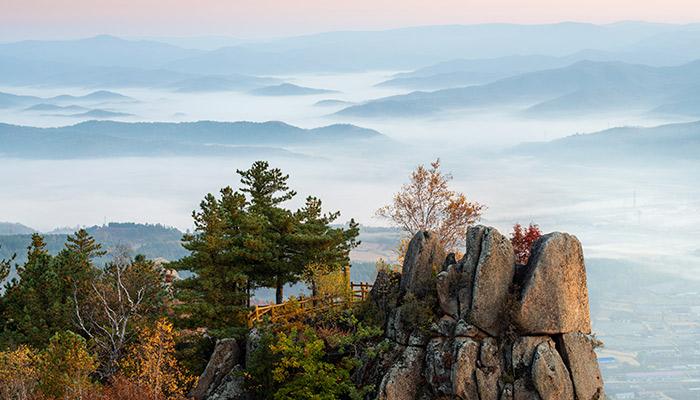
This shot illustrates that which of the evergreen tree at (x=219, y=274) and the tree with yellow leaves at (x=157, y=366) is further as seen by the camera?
the evergreen tree at (x=219, y=274)

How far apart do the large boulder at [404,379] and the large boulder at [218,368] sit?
10.5 metres

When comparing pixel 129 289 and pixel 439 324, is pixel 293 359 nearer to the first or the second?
pixel 439 324

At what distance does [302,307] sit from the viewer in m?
40.4

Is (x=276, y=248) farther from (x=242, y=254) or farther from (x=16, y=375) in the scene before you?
(x=16, y=375)

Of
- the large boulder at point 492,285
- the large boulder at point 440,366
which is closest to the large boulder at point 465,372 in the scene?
the large boulder at point 440,366

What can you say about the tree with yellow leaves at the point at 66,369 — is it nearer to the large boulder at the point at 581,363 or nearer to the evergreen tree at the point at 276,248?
the evergreen tree at the point at 276,248

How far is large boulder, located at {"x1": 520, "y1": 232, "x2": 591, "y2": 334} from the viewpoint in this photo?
1257 inches

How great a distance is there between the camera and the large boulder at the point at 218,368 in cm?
3931

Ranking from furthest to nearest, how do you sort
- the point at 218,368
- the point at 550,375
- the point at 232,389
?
the point at 218,368
the point at 232,389
the point at 550,375

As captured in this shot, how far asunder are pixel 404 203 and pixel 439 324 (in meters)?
18.4

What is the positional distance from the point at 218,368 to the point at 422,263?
13.4 m

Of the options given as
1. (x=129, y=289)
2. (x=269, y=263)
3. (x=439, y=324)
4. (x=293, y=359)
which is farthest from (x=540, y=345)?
(x=129, y=289)

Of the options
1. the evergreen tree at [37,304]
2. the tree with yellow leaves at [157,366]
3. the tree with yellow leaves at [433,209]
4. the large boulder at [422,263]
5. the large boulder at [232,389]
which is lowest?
the large boulder at [232,389]

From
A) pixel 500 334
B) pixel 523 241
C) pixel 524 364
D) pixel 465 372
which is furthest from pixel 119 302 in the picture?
pixel 524 364
